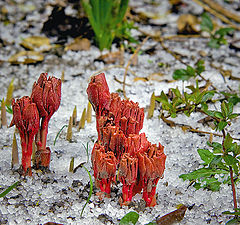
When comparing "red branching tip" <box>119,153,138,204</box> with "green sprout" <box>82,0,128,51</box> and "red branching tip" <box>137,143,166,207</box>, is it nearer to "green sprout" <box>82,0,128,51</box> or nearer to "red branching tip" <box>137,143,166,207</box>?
"red branching tip" <box>137,143,166,207</box>

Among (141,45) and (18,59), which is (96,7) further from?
(18,59)

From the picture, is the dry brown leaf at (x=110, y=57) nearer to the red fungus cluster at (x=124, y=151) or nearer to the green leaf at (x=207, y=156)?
the red fungus cluster at (x=124, y=151)

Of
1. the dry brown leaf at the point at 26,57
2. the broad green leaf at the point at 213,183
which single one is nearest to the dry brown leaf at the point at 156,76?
the dry brown leaf at the point at 26,57

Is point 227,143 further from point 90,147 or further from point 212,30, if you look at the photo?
point 212,30

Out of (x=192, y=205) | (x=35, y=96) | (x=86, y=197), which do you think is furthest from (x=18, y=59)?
(x=192, y=205)

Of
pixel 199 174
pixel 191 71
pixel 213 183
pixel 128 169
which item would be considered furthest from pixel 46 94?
pixel 191 71
